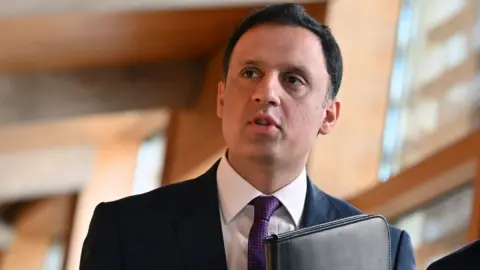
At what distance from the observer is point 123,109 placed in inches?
127

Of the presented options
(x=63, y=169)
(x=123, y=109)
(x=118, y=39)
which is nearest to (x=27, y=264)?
(x=63, y=169)

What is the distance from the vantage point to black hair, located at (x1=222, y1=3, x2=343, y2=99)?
102 cm

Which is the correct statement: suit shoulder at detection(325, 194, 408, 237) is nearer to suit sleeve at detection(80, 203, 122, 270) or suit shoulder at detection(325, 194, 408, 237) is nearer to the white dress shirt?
the white dress shirt

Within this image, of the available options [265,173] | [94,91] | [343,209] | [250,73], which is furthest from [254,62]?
[94,91]

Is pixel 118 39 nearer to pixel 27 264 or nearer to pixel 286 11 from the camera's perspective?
pixel 286 11

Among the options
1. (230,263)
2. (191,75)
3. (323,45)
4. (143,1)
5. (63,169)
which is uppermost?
(63,169)

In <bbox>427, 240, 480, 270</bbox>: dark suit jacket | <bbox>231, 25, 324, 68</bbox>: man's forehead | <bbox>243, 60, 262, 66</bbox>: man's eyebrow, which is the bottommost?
<bbox>427, 240, 480, 270</bbox>: dark suit jacket

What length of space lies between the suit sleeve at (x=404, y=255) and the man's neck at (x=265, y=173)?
17 cm

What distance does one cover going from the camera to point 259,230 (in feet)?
3.11

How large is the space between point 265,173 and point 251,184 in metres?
0.03

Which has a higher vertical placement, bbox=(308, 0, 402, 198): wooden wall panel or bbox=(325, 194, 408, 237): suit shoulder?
bbox=(308, 0, 402, 198): wooden wall panel

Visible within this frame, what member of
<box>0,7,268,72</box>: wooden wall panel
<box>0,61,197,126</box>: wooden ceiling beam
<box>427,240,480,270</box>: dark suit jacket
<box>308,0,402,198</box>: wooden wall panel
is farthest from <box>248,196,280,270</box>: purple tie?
<box>0,61,197,126</box>: wooden ceiling beam

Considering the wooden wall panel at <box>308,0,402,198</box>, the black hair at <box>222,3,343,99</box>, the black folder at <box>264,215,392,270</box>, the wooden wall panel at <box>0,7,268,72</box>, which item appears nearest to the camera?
the black folder at <box>264,215,392,270</box>

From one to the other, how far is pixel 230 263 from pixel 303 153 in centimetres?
16
